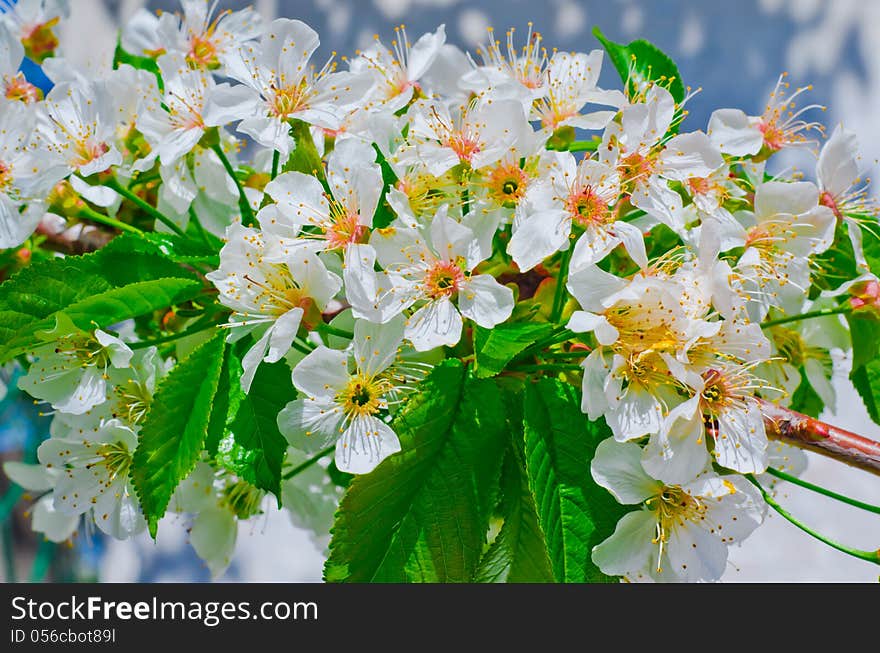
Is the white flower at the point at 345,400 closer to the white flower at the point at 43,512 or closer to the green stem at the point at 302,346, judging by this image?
the green stem at the point at 302,346

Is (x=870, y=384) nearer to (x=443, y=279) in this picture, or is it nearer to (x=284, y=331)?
(x=443, y=279)

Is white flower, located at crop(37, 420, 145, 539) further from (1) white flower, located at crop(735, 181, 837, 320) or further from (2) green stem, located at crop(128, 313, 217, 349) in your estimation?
(1) white flower, located at crop(735, 181, 837, 320)

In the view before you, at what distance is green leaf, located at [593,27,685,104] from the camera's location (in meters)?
0.74

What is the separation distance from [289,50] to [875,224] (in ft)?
1.74

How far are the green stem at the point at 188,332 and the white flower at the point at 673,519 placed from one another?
331mm

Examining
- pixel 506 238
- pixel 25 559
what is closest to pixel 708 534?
pixel 506 238

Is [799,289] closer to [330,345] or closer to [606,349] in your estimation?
[606,349]

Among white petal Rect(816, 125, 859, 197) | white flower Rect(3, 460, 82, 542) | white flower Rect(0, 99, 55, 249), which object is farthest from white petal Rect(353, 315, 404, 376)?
white flower Rect(3, 460, 82, 542)

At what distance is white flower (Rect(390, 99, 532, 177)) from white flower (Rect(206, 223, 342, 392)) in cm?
11

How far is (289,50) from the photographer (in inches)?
27.6

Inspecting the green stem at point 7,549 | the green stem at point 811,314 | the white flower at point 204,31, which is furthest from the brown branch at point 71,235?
the green stem at point 7,549

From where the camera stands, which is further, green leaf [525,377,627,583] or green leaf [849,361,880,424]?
green leaf [849,361,880,424]

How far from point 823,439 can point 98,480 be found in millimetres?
569

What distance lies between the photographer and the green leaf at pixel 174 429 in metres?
0.60
